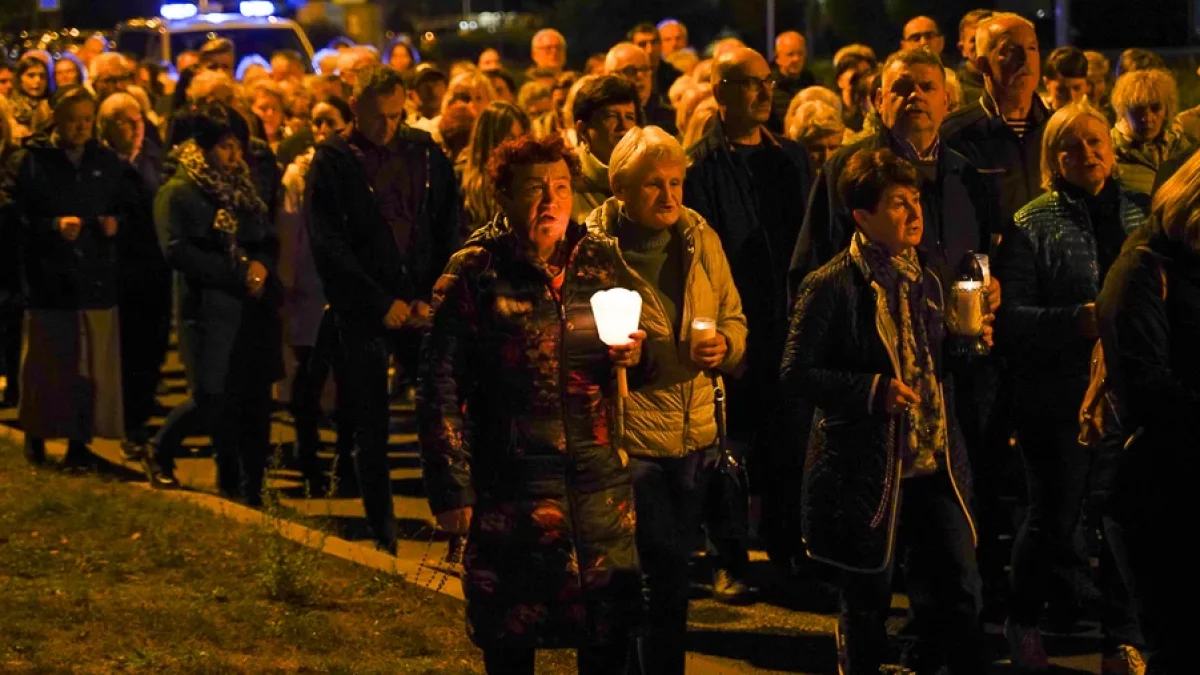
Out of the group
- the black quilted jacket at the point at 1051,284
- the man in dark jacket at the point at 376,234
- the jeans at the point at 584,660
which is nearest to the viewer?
the jeans at the point at 584,660

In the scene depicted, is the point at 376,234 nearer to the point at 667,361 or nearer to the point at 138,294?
the point at 667,361

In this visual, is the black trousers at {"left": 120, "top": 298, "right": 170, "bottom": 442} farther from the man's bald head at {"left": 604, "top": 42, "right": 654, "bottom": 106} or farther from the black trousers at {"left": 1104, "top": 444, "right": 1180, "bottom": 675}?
the black trousers at {"left": 1104, "top": 444, "right": 1180, "bottom": 675}

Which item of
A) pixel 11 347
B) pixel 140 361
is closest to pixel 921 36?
pixel 140 361

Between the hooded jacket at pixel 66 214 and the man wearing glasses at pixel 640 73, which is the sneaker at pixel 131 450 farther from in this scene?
the man wearing glasses at pixel 640 73

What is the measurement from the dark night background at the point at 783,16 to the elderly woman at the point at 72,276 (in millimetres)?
9303

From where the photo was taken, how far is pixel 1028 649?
8.08 meters

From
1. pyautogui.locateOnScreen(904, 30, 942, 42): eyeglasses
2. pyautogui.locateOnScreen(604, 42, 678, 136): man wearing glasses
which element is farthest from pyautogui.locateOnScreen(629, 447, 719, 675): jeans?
pyautogui.locateOnScreen(904, 30, 942, 42): eyeglasses

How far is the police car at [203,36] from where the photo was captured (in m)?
26.3

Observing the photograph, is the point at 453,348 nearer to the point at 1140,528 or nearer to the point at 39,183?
the point at 1140,528

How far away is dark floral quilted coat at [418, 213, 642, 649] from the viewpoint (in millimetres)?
6219

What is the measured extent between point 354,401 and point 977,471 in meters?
2.92

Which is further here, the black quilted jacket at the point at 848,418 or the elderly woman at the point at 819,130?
the elderly woman at the point at 819,130

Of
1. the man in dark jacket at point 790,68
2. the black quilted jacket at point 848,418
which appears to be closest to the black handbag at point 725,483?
the black quilted jacket at point 848,418

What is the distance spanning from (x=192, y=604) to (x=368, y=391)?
1331mm
